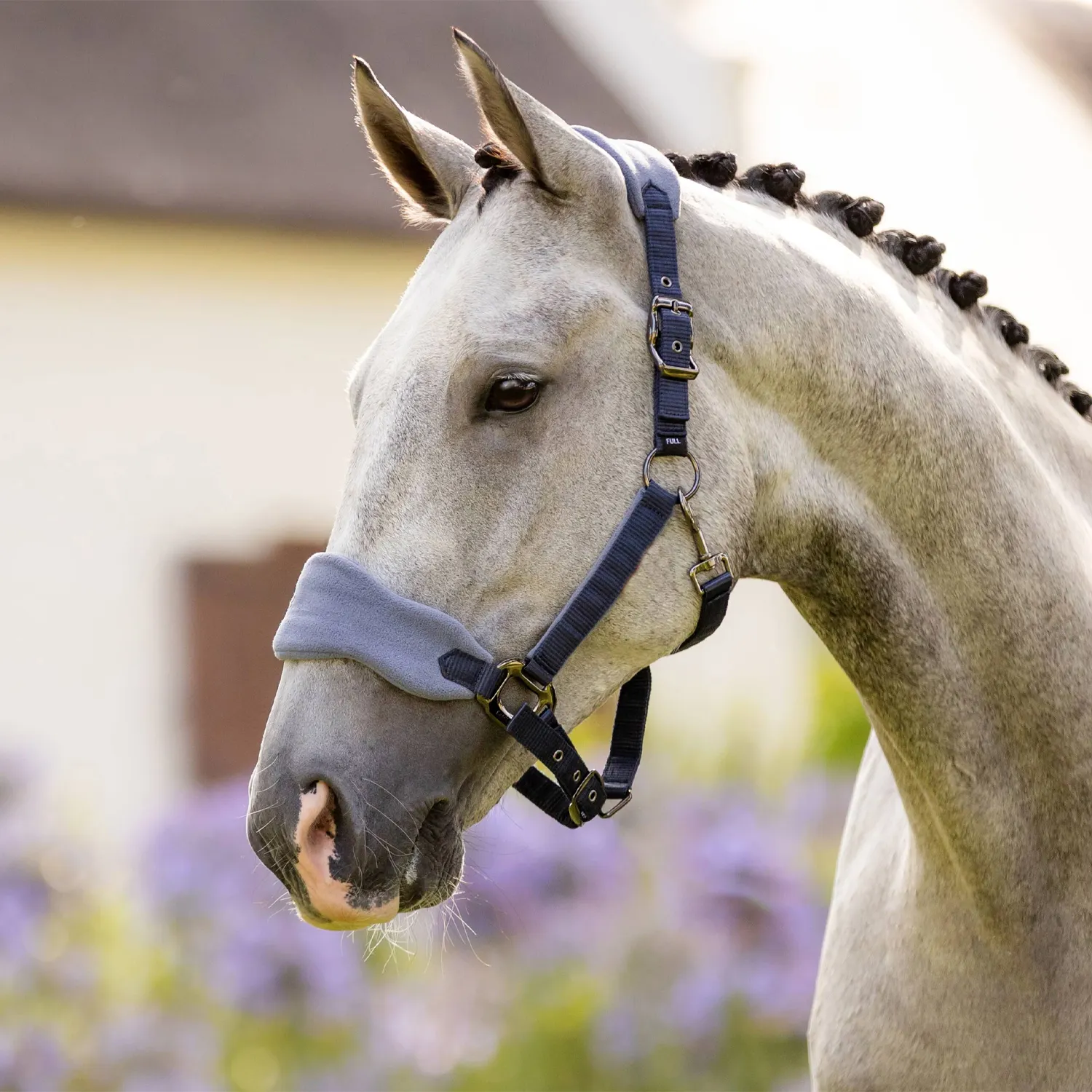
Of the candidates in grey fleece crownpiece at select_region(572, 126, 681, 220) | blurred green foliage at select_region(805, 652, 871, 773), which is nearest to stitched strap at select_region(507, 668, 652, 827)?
grey fleece crownpiece at select_region(572, 126, 681, 220)

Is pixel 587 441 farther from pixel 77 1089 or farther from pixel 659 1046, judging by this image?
pixel 77 1089

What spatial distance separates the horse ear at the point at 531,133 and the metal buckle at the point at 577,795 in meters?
0.83

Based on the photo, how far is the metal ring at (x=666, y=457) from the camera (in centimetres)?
198

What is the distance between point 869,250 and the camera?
2.34 meters

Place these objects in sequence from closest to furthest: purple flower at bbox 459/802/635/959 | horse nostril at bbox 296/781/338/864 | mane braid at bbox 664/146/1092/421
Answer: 1. horse nostril at bbox 296/781/338/864
2. mane braid at bbox 664/146/1092/421
3. purple flower at bbox 459/802/635/959

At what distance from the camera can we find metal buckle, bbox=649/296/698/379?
6.52 feet

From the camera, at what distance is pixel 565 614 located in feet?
6.36

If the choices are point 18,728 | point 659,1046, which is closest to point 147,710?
point 18,728


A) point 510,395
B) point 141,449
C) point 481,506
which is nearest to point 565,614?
point 481,506

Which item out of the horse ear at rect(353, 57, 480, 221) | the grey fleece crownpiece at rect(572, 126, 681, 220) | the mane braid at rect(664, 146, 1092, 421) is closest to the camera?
the grey fleece crownpiece at rect(572, 126, 681, 220)

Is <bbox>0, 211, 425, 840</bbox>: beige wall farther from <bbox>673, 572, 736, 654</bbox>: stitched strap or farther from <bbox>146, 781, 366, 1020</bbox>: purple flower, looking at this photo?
<bbox>673, 572, 736, 654</bbox>: stitched strap

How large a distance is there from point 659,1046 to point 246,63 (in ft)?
23.0

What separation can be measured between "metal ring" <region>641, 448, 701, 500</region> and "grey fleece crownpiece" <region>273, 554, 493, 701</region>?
0.33 m

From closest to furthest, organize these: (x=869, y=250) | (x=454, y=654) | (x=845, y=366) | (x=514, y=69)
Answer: (x=454, y=654) → (x=845, y=366) → (x=869, y=250) → (x=514, y=69)
